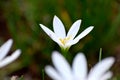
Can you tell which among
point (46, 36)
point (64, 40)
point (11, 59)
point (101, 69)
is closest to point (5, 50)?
point (11, 59)

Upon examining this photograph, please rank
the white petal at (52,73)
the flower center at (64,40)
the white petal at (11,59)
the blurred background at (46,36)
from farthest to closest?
the blurred background at (46,36) < the flower center at (64,40) < the white petal at (11,59) < the white petal at (52,73)

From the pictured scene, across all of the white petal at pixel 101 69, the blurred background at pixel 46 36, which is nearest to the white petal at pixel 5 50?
the white petal at pixel 101 69

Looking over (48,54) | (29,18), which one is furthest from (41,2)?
(48,54)

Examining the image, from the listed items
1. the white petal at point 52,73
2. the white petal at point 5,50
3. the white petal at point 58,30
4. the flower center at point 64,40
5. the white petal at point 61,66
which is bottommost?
the white petal at point 52,73

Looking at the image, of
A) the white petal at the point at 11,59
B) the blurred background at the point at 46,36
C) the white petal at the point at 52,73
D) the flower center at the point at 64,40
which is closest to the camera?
the white petal at the point at 52,73

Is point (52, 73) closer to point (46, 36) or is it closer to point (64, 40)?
point (64, 40)

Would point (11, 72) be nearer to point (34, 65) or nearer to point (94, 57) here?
point (34, 65)

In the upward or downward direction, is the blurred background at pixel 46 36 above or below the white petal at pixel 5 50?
above

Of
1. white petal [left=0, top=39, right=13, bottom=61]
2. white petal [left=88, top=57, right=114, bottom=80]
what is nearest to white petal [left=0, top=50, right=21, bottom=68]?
white petal [left=0, top=39, right=13, bottom=61]

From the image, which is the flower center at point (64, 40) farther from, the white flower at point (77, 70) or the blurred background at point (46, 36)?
Result: the blurred background at point (46, 36)
